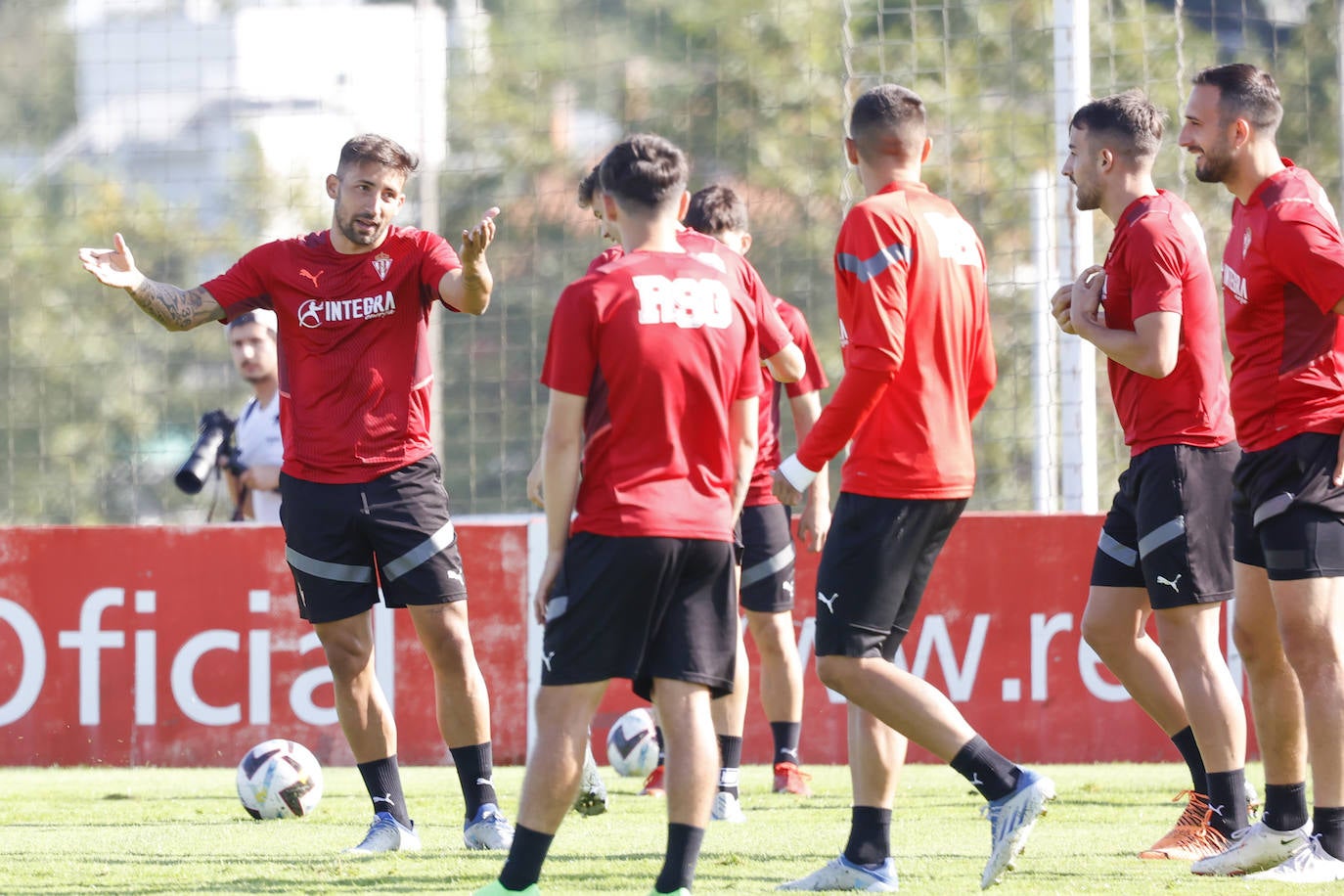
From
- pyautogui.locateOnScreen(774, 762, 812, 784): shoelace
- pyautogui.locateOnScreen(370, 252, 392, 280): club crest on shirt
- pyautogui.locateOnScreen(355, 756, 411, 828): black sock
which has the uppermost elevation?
pyautogui.locateOnScreen(370, 252, 392, 280): club crest on shirt

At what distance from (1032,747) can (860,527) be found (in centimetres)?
475

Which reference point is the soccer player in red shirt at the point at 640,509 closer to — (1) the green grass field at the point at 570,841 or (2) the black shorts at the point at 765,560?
(1) the green grass field at the point at 570,841

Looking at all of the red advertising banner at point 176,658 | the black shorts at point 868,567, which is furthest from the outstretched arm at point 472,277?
the red advertising banner at point 176,658

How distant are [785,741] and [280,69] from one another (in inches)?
340

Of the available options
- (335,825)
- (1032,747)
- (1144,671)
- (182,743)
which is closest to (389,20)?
(182,743)

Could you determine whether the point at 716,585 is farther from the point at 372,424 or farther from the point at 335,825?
the point at 335,825

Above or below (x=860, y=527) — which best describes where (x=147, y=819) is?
below

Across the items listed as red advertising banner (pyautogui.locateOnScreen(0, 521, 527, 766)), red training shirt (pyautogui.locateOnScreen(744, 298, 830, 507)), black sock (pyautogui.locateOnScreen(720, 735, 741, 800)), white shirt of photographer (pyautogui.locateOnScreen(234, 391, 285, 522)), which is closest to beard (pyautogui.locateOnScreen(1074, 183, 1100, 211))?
red training shirt (pyautogui.locateOnScreen(744, 298, 830, 507))

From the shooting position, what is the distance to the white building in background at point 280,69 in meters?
13.3

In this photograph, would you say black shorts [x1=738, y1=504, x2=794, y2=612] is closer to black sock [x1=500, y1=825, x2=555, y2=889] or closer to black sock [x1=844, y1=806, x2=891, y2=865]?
black sock [x1=844, y1=806, x2=891, y2=865]

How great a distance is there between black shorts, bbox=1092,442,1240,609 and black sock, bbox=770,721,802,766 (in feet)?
8.08

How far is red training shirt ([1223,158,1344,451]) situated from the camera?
5.28 meters

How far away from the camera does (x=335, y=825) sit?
7031mm

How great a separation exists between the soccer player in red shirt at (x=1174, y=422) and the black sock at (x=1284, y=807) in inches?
11.2
